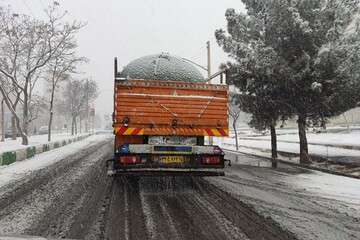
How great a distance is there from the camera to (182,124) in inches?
324

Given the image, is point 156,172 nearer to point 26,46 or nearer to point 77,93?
point 26,46

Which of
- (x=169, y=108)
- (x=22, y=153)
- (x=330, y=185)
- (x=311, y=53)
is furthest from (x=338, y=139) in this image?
(x=169, y=108)

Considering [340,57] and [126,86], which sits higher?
[340,57]

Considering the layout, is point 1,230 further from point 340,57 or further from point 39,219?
point 340,57

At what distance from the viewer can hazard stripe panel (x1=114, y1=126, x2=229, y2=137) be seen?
26.2ft

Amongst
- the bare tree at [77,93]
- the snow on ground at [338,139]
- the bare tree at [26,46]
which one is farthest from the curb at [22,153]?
the bare tree at [77,93]

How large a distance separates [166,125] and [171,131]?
18 centimetres

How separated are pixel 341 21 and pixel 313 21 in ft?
3.42

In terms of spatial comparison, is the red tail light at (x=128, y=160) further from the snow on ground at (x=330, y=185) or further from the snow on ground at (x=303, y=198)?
the snow on ground at (x=330, y=185)

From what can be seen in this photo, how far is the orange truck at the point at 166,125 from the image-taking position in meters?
8.01

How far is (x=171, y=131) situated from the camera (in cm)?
821

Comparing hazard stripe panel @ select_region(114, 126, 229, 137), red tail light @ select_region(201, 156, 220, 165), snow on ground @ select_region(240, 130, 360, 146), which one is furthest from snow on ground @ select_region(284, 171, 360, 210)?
snow on ground @ select_region(240, 130, 360, 146)

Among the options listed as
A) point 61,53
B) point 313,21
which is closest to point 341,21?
point 313,21

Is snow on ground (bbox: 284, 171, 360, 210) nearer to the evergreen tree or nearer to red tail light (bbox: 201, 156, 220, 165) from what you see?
red tail light (bbox: 201, 156, 220, 165)
